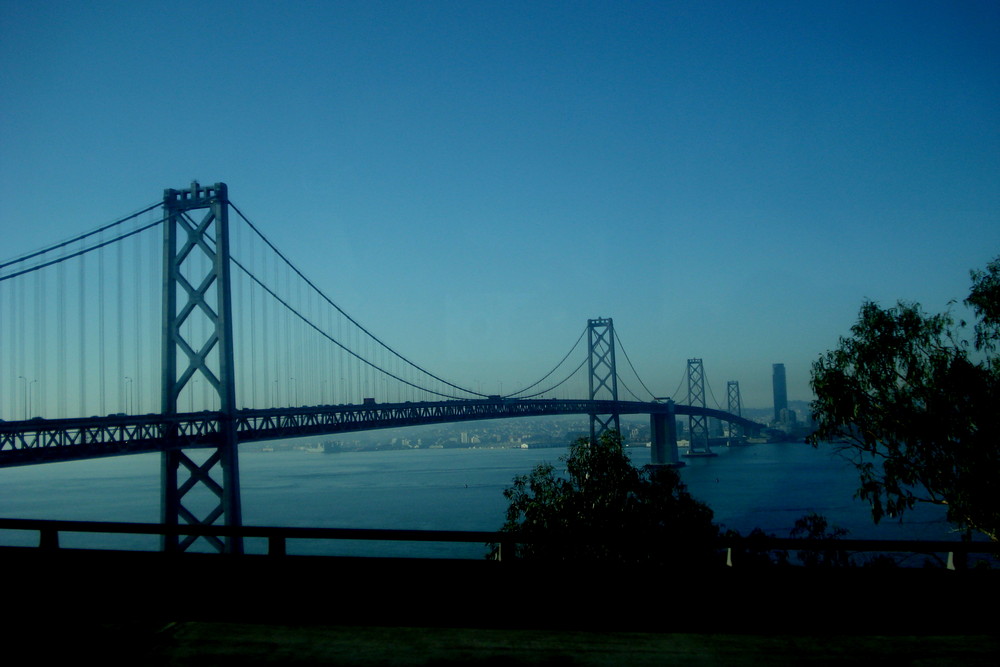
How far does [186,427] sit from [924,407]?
64.8 ft

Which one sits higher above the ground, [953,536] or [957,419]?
[957,419]

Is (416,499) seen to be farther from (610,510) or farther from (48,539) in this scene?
(48,539)

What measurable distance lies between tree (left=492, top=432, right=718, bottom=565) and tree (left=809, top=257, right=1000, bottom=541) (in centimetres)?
292

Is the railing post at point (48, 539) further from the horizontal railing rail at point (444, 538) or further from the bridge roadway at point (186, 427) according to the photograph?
the bridge roadway at point (186, 427)

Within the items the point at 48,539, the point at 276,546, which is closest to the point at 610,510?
the point at 276,546

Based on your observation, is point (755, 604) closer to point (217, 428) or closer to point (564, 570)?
point (564, 570)

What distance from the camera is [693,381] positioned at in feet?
383

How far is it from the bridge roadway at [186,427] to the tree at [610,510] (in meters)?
12.0

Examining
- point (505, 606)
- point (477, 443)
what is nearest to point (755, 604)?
point (505, 606)

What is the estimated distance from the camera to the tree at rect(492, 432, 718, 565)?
41.3 feet

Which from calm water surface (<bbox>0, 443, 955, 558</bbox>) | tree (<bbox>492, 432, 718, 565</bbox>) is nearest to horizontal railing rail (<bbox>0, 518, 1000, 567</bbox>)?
tree (<bbox>492, 432, 718, 565</bbox>)

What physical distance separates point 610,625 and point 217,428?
21.6m

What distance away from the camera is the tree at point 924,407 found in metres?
11.4

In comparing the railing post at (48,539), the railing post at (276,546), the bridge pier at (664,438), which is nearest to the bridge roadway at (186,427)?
the railing post at (48,539)
